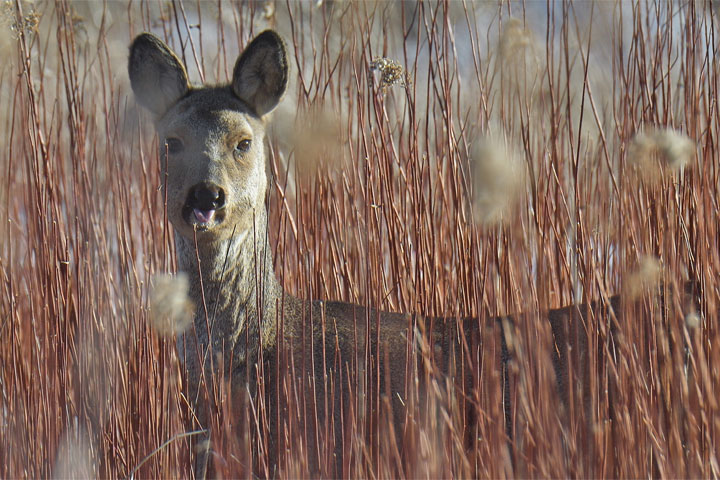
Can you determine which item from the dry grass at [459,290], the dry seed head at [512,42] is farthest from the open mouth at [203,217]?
the dry seed head at [512,42]

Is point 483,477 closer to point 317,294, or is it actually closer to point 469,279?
point 469,279

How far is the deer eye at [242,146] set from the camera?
3.00 meters

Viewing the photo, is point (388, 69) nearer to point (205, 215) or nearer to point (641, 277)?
point (205, 215)

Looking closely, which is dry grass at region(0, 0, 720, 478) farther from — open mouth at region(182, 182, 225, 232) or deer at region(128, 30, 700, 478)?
open mouth at region(182, 182, 225, 232)

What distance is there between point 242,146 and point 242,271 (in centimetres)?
46

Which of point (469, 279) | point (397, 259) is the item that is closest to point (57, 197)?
point (397, 259)

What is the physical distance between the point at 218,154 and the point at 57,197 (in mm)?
667

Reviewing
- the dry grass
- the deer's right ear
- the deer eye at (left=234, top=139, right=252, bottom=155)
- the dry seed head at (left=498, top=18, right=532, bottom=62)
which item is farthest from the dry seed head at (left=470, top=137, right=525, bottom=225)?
→ the deer's right ear

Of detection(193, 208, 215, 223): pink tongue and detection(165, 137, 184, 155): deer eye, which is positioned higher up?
detection(165, 137, 184, 155): deer eye

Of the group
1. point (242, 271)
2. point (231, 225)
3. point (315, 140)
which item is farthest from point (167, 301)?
point (242, 271)

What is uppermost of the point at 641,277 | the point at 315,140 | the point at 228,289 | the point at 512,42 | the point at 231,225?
the point at 512,42

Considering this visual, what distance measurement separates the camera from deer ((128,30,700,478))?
9.10 ft

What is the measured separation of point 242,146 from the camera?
302 centimetres

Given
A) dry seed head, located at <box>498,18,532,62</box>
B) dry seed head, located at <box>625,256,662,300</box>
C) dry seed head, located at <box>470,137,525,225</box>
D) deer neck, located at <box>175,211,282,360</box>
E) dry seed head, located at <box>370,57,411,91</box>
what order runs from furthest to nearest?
deer neck, located at <box>175,211,282,360</box> → dry seed head, located at <box>370,57,411,91</box> → dry seed head, located at <box>498,18,532,62</box> → dry seed head, located at <box>625,256,662,300</box> → dry seed head, located at <box>470,137,525,225</box>
